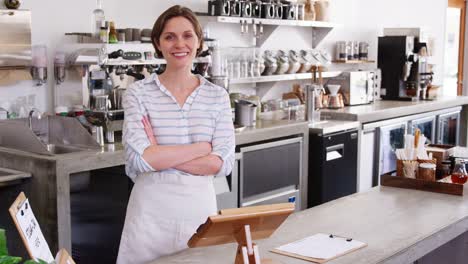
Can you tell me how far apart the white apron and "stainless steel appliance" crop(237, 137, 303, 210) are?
1.97 metres

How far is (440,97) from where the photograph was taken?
787cm

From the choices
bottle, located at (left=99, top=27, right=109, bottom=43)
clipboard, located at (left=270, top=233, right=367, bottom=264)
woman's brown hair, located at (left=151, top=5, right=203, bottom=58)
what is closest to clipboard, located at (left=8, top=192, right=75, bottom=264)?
clipboard, located at (left=270, top=233, right=367, bottom=264)

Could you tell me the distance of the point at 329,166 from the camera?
5.35 m

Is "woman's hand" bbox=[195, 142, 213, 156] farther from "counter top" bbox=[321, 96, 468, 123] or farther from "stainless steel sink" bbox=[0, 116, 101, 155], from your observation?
"counter top" bbox=[321, 96, 468, 123]

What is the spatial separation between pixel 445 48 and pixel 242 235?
8264mm

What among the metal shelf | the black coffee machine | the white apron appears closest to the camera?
the white apron

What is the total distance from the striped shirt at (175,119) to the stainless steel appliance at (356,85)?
4221mm

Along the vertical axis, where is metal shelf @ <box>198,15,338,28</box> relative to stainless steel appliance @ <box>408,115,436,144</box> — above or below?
above

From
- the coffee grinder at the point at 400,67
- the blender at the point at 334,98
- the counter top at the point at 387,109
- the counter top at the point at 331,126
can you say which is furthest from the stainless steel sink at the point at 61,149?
the coffee grinder at the point at 400,67

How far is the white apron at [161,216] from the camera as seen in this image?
2471mm

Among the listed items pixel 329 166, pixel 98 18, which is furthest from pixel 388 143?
pixel 98 18

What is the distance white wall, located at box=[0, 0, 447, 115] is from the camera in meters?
4.19

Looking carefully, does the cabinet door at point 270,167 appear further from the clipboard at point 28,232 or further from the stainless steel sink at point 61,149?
the clipboard at point 28,232

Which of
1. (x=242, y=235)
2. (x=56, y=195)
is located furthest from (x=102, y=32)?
(x=242, y=235)
